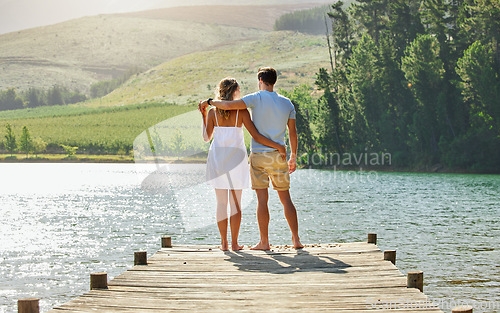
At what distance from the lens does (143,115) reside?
186125 mm

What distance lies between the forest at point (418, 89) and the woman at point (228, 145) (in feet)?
217

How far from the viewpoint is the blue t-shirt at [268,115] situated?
371 inches

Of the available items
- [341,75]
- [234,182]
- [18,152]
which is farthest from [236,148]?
[18,152]

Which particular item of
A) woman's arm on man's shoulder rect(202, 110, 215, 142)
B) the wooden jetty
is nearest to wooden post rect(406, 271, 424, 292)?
the wooden jetty

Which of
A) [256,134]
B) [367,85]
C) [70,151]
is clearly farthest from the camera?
[70,151]

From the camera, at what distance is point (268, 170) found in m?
9.59

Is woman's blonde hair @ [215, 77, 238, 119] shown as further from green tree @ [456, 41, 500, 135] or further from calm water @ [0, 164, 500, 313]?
green tree @ [456, 41, 500, 135]

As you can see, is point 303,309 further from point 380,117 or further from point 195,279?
point 380,117

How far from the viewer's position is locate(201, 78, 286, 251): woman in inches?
373

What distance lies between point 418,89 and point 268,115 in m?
72.1

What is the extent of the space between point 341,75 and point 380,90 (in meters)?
9.30

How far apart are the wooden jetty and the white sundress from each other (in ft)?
3.57

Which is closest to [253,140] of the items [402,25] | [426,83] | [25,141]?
[426,83]

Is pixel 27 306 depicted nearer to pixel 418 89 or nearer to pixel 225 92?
pixel 225 92
